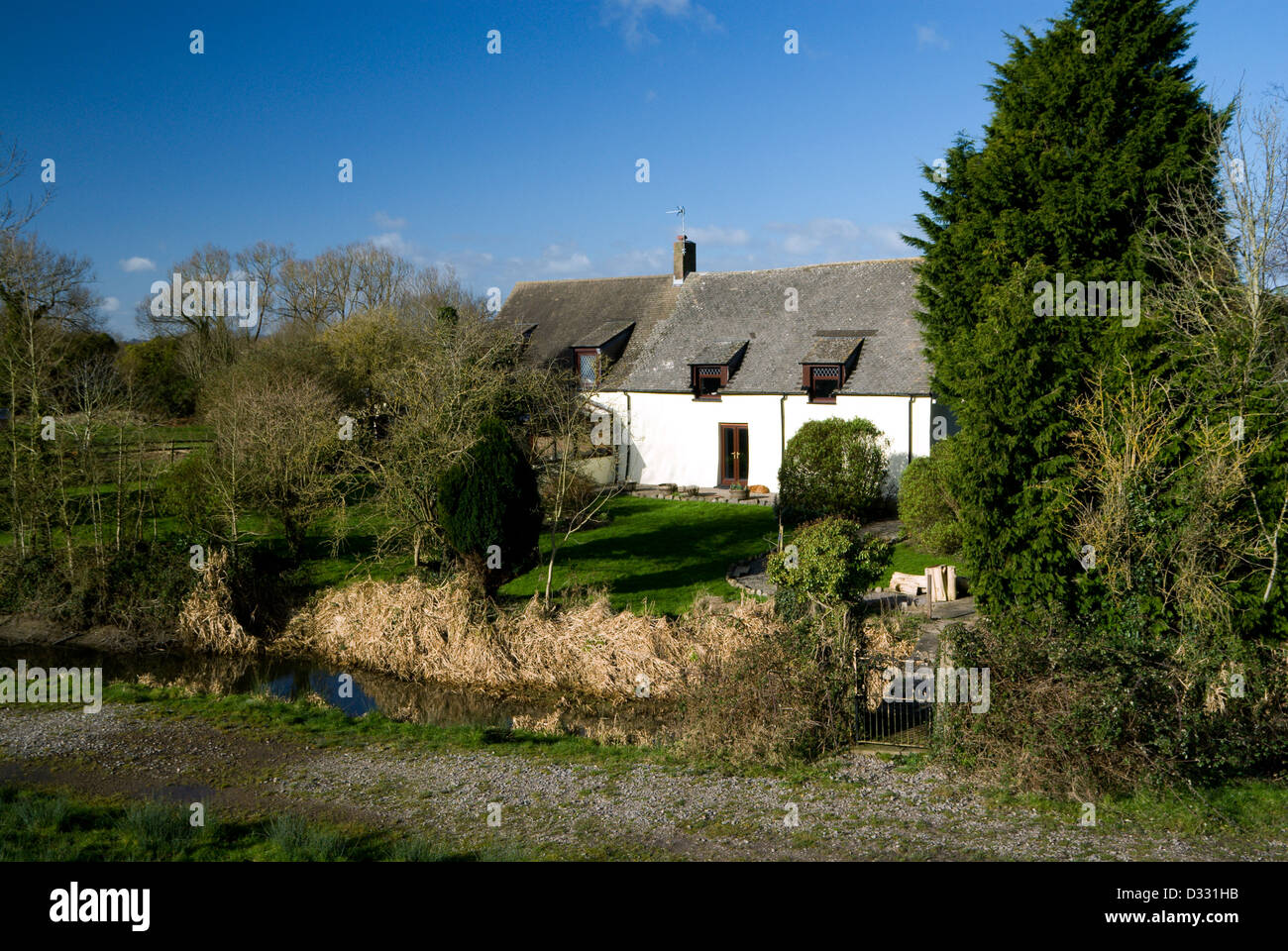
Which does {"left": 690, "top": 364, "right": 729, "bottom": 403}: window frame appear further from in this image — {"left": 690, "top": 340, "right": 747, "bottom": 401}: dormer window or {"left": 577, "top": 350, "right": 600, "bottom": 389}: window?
{"left": 577, "top": 350, "right": 600, "bottom": 389}: window

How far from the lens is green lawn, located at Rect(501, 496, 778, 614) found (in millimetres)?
19484

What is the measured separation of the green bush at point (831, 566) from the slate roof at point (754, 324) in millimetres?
12190

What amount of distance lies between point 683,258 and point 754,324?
17.5 ft

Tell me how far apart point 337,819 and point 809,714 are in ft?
19.2

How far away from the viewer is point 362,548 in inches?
945

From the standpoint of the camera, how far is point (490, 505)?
1791 centimetres

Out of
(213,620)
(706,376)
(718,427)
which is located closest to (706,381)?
(706,376)

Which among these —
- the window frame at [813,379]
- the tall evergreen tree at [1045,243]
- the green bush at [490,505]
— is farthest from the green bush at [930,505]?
the green bush at [490,505]

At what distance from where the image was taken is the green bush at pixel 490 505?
1791cm

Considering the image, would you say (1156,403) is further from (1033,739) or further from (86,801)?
(86,801)

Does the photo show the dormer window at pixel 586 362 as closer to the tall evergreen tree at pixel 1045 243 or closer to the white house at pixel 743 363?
the white house at pixel 743 363

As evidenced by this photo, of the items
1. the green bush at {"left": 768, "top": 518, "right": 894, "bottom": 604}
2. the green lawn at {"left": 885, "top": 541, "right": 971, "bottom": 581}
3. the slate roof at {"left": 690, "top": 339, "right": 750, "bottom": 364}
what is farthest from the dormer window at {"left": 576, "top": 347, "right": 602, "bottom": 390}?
the green bush at {"left": 768, "top": 518, "right": 894, "bottom": 604}

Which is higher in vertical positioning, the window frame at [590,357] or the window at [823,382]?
the window frame at [590,357]
